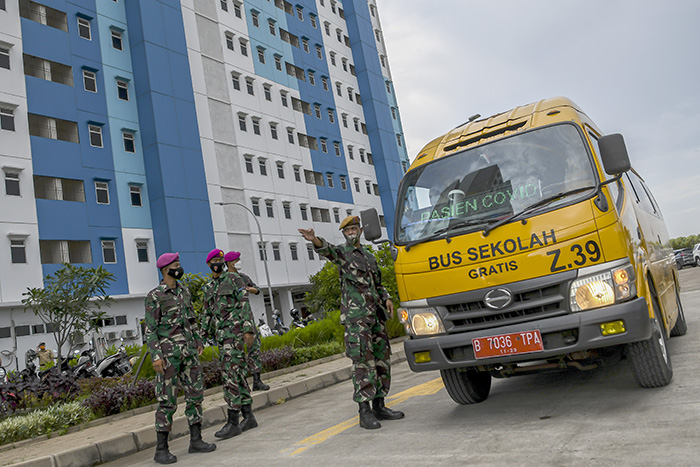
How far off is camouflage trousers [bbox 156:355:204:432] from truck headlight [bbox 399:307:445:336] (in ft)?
7.59

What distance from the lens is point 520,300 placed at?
15.1 feet

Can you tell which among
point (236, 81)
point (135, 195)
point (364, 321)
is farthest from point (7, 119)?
point (364, 321)

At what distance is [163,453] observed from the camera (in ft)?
19.0

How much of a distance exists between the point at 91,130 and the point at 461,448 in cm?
2981

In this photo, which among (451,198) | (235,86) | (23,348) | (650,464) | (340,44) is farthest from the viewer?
(340,44)

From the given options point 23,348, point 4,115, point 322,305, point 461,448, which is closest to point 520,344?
point 461,448

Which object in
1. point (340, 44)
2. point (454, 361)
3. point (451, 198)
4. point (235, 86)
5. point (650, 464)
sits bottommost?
point (650, 464)

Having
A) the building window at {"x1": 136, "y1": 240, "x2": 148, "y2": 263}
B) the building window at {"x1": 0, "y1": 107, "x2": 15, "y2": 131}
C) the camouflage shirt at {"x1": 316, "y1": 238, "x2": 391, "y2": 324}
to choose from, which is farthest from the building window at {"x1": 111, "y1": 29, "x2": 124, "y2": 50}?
the camouflage shirt at {"x1": 316, "y1": 238, "x2": 391, "y2": 324}

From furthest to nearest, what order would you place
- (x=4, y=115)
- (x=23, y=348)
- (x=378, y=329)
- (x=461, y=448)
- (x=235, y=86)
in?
(x=235, y=86) < (x=4, y=115) < (x=23, y=348) < (x=378, y=329) < (x=461, y=448)

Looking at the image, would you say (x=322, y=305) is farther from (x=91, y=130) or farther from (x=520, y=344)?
(x=520, y=344)

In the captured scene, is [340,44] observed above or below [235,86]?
above

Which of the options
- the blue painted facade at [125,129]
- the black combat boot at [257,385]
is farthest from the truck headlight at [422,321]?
the blue painted facade at [125,129]

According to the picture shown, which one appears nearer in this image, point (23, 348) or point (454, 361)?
point (454, 361)

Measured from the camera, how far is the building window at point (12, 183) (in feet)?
84.7
